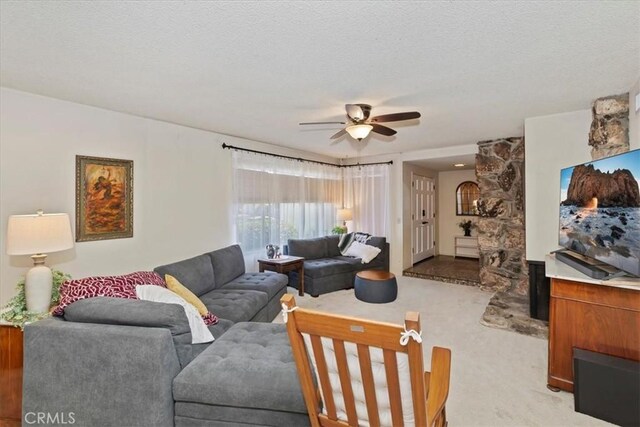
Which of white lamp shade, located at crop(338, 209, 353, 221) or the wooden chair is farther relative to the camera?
white lamp shade, located at crop(338, 209, 353, 221)

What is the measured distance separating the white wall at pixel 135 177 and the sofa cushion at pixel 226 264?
41 centimetres

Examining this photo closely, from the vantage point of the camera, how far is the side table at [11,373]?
186cm

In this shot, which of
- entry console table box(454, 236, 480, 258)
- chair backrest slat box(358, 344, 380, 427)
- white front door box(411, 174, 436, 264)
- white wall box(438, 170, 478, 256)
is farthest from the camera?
white wall box(438, 170, 478, 256)

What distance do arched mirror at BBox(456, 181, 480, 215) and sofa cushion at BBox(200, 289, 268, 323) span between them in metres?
5.85

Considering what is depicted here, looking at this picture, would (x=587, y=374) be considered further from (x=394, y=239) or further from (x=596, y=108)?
(x=394, y=239)

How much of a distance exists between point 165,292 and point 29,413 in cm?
90

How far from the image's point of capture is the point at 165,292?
7.22ft

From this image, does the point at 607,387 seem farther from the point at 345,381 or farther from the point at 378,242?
the point at 378,242

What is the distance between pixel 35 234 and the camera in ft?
6.90

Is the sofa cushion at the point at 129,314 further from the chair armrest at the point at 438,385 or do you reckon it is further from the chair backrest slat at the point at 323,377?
the chair armrest at the point at 438,385

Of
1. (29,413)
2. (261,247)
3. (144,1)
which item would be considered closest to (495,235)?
(261,247)

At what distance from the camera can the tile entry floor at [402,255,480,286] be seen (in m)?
5.22

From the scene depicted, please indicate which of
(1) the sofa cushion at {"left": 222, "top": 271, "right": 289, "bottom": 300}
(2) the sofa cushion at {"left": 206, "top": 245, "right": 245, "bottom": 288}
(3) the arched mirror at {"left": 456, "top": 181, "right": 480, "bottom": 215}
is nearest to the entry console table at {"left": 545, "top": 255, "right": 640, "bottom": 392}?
(1) the sofa cushion at {"left": 222, "top": 271, "right": 289, "bottom": 300}

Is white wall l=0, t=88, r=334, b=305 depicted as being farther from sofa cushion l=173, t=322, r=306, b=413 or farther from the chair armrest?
the chair armrest
